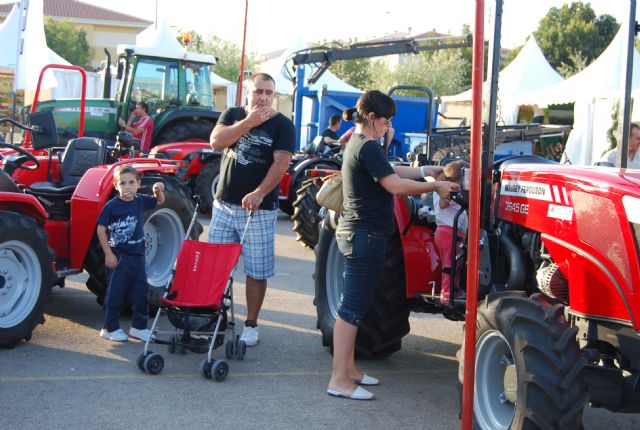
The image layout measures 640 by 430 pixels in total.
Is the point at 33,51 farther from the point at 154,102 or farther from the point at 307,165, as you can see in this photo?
the point at 307,165

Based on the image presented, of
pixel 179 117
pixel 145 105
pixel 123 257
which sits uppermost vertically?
pixel 145 105

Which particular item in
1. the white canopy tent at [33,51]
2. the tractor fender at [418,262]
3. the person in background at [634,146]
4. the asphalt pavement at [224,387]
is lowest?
the asphalt pavement at [224,387]

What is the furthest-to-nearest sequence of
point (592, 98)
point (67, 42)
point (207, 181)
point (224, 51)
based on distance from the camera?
point (224, 51), point (67, 42), point (592, 98), point (207, 181)

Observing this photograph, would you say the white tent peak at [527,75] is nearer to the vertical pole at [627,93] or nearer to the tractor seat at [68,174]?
the tractor seat at [68,174]

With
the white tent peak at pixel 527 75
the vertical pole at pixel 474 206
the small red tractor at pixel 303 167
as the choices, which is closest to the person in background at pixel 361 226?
the vertical pole at pixel 474 206

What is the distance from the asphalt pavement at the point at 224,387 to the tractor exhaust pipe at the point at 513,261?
853 mm

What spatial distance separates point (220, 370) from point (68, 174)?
2.80 meters

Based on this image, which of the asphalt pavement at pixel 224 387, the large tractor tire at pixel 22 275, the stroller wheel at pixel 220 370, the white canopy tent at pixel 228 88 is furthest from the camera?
the white canopy tent at pixel 228 88

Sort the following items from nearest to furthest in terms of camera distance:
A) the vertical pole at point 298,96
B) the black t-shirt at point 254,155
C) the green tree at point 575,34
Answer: the black t-shirt at point 254,155, the vertical pole at point 298,96, the green tree at point 575,34

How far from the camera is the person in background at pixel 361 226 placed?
509cm

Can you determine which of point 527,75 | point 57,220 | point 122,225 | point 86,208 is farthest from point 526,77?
point 122,225

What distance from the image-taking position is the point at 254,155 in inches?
238

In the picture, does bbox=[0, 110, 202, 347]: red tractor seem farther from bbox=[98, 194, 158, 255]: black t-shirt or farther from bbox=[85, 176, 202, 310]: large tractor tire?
bbox=[98, 194, 158, 255]: black t-shirt

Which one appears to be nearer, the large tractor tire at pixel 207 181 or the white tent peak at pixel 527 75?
the large tractor tire at pixel 207 181
